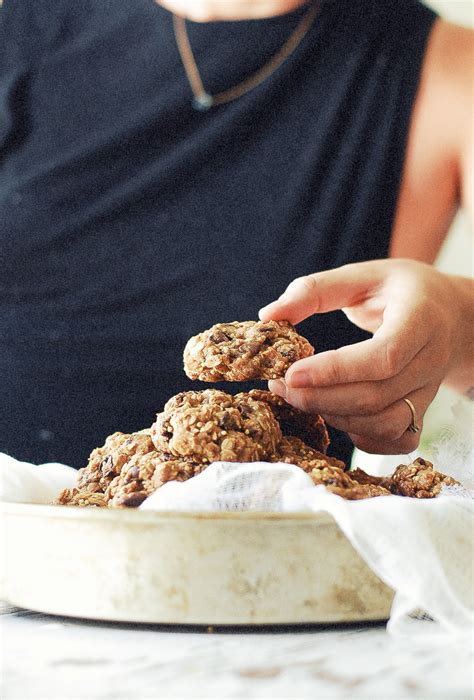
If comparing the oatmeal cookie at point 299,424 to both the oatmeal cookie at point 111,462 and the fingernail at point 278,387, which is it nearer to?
the fingernail at point 278,387

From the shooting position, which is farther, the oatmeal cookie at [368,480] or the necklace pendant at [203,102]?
the necklace pendant at [203,102]

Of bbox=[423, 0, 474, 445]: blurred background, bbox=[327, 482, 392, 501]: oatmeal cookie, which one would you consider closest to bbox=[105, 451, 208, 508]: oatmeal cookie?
bbox=[327, 482, 392, 501]: oatmeal cookie

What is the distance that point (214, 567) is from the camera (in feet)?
1.94

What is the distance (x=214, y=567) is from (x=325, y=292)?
0.45 metres

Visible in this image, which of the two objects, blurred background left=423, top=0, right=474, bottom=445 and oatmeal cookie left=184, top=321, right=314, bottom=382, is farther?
blurred background left=423, top=0, right=474, bottom=445

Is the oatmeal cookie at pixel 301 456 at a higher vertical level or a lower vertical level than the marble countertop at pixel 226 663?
higher

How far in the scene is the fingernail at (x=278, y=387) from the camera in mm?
846

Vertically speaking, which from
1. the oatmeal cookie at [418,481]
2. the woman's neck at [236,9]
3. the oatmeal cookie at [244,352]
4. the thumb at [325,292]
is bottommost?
the oatmeal cookie at [418,481]

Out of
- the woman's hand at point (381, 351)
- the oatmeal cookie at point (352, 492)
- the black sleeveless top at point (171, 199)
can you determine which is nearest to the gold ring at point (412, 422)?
the woman's hand at point (381, 351)

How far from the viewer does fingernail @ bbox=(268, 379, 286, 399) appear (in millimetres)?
846

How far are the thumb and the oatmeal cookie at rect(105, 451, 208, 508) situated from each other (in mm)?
214

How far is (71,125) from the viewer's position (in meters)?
1.56

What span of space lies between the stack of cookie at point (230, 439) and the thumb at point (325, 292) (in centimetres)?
3

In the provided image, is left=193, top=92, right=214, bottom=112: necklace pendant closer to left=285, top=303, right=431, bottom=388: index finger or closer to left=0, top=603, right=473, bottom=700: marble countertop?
left=285, top=303, right=431, bottom=388: index finger
